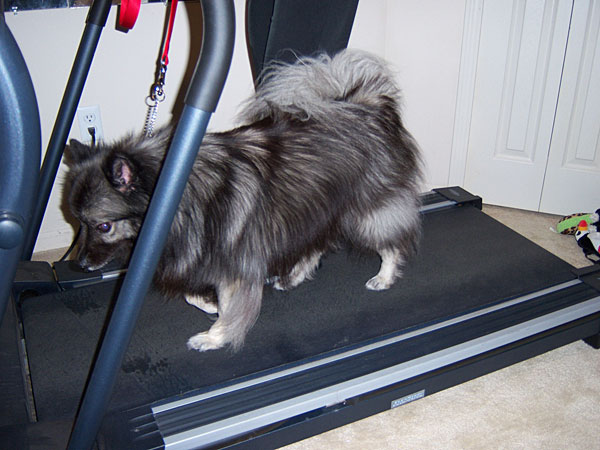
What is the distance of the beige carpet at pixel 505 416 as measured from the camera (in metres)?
1.73

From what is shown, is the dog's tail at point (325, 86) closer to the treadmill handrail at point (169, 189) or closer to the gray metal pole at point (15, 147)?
the treadmill handrail at point (169, 189)

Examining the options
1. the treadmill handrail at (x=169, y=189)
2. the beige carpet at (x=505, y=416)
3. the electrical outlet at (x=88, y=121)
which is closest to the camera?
the treadmill handrail at (x=169, y=189)

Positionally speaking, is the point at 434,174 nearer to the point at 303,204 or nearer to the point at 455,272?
the point at 455,272

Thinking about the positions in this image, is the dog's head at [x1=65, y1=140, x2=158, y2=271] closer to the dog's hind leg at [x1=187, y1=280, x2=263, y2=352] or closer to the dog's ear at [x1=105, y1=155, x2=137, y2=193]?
the dog's ear at [x1=105, y1=155, x2=137, y2=193]

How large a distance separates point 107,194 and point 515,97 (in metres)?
2.25

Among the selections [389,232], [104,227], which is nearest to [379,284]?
[389,232]

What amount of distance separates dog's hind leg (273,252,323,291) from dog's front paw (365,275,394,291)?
0.24 meters

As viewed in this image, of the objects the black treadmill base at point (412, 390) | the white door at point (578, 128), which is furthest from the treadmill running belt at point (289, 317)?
the white door at point (578, 128)

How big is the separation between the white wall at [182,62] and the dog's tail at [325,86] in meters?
0.81

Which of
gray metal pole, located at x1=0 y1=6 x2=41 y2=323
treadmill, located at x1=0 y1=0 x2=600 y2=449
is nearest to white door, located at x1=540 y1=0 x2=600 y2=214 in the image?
treadmill, located at x1=0 y1=0 x2=600 y2=449

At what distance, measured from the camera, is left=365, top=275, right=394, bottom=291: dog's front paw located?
2.21m

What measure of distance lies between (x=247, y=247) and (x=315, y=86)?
66 centimetres

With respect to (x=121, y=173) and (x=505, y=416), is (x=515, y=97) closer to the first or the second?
(x=505, y=416)

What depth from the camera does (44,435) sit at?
1.46m
